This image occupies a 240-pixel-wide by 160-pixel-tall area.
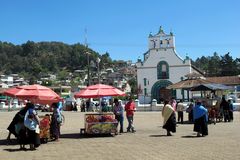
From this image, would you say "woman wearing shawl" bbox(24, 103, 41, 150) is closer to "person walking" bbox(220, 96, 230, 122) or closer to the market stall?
the market stall

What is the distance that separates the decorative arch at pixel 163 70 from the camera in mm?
56250

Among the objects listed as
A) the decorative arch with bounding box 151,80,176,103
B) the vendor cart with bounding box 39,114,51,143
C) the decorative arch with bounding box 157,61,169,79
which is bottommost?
the vendor cart with bounding box 39,114,51,143

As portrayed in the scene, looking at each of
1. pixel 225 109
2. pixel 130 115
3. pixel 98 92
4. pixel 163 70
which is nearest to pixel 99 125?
pixel 98 92

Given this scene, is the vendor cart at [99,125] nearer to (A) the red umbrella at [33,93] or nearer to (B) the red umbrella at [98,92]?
(B) the red umbrella at [98,92]

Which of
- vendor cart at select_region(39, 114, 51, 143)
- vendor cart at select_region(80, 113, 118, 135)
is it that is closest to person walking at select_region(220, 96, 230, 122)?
vendor cart at select_region(80, 113, 118, 135)

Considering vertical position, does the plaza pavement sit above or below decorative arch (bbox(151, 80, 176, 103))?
below

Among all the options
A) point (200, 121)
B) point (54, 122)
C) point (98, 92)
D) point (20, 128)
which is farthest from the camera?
point (98, 92)

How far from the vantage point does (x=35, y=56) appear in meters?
199

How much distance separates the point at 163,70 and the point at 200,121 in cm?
4045

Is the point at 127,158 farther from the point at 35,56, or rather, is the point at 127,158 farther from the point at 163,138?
the point at 35,56

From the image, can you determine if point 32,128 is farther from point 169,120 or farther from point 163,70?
point 163,70

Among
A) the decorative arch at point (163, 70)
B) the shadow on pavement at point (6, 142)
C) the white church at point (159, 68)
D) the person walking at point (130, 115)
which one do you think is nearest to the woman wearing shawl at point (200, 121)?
the person walking at point (130, 115)

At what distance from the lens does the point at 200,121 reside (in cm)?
1633

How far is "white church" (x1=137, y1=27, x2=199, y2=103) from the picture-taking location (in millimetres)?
55938
